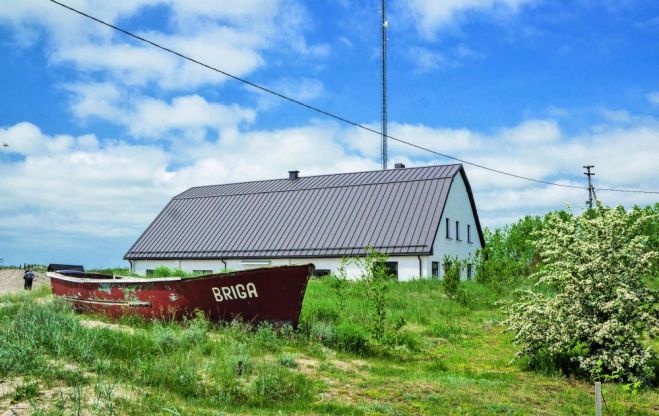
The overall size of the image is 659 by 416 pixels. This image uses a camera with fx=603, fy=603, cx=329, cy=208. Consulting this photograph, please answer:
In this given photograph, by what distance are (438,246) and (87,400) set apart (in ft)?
81.4

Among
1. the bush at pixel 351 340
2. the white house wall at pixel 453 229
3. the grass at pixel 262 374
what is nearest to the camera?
the grass at pixel 262 374

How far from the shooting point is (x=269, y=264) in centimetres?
3309

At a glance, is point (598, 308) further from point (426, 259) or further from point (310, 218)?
point (310, 218)

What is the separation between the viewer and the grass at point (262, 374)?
7555 millimetres

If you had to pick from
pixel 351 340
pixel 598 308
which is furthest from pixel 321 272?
pixel 598 308

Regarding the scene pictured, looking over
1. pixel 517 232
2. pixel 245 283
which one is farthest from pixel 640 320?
pixel 517 232

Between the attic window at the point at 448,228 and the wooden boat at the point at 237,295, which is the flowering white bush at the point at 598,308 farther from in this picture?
the attic window at the point at 448,228

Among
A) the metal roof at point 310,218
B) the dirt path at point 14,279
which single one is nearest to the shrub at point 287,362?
the metal roof at point 310,218

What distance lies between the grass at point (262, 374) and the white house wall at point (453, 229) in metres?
16.1

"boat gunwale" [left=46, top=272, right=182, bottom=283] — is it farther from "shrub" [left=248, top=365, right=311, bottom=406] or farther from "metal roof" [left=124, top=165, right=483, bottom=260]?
"metal roof" [left=124, top=165, right=483, bottom=260]

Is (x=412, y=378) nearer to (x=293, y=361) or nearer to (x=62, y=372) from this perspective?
(x=293, y=361)

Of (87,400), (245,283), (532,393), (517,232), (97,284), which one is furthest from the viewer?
(517,232)

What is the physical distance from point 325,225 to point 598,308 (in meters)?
22.2

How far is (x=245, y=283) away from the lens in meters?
12.9
